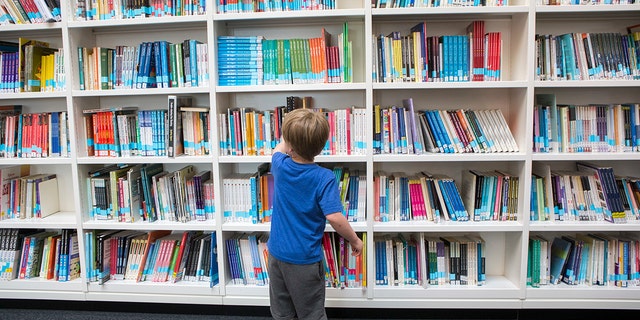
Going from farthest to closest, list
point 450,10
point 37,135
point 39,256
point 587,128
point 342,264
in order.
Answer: point 39,256, point 37,135, point 342,264, point 587,128, point 450,10

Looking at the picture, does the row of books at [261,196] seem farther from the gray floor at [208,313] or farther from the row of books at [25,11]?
the row of books at [25,11]

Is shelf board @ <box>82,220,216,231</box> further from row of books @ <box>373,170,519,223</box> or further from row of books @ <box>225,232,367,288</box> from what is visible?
row of books @ <box>373,170,519,223</box>

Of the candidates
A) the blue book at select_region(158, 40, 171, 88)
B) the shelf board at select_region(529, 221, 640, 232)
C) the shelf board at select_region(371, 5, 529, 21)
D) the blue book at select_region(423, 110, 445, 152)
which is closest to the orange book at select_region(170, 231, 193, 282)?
the blue book at select_region(158, 40, 171, 88)

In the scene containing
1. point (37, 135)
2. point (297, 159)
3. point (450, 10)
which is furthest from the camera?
point (37, 135)

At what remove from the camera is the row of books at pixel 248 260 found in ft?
8.42

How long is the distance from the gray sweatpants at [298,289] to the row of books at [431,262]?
26.5 inches

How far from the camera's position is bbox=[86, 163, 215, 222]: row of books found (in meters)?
2.57

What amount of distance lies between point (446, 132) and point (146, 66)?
1787mm

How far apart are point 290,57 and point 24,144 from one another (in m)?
1.75

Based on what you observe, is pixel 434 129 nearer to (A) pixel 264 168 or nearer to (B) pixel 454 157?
(B) pixel 454 157

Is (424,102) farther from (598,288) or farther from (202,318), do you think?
(202,318)

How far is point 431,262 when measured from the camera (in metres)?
2.54

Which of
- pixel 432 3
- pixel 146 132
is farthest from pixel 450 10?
pixel 146 132

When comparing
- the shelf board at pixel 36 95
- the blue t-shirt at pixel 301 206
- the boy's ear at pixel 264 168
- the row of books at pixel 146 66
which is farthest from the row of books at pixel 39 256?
the blue t-shirt at pixel 301 206
